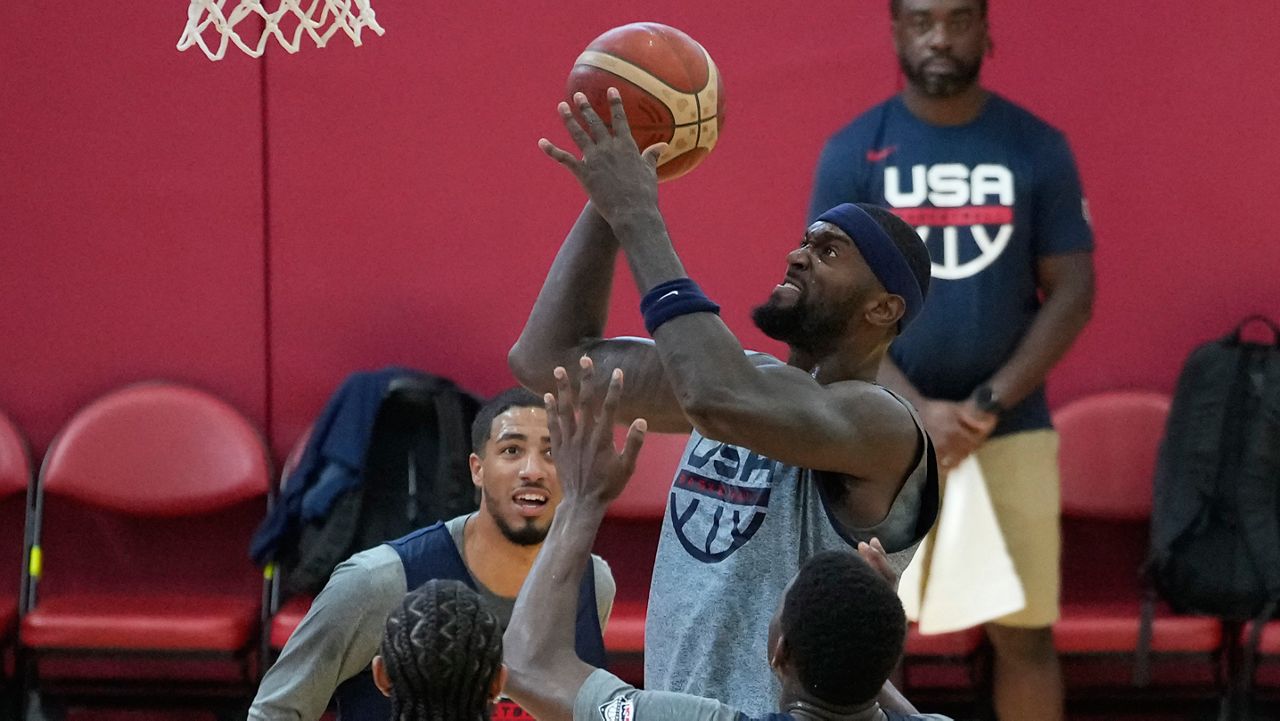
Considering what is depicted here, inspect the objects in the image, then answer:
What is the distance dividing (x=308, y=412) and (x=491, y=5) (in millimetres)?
1596

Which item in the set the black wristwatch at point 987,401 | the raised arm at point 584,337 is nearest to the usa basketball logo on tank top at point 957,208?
the black wristwatch at point 987,401

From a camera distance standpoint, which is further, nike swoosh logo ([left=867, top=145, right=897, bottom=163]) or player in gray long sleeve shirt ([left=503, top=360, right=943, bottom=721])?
nike swoosh logo ([left=867, top=145, right=897, bottom=163])

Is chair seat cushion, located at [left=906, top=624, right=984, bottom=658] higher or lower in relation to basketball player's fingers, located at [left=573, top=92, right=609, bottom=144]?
lower

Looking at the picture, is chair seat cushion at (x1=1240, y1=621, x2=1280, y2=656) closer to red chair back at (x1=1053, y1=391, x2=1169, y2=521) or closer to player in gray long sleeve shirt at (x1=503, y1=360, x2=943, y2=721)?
red chair back at (x1=1053, y1=391, x2=1169, y2=521)

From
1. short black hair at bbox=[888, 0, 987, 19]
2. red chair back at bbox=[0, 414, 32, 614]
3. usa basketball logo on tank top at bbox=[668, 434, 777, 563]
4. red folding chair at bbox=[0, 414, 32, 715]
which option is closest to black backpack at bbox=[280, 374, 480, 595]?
red folding chair at bbox=[0, 414, 32, 715]

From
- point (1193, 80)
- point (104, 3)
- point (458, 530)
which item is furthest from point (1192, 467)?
point (104, 3)

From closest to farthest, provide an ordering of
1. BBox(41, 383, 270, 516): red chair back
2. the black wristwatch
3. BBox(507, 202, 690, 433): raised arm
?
BBox(507, 202, 690, 433): raised arm, the black wristwatch, BBox(41, 383, 270, 516): red chair back

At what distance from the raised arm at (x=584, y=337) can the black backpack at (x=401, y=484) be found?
2.47 meters

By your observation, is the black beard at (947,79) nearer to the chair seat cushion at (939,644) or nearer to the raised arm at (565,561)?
the chair seat cushion at (939,644)

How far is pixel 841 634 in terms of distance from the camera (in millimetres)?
→ 2334

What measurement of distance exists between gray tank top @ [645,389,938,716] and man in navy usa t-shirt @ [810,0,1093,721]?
7.76 feet

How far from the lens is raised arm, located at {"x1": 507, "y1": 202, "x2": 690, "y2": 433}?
3.14 metres

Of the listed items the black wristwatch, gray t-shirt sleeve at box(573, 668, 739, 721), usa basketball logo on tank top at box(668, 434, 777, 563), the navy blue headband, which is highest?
the navy blue headband

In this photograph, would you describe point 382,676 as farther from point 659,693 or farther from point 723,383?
point 723,383
